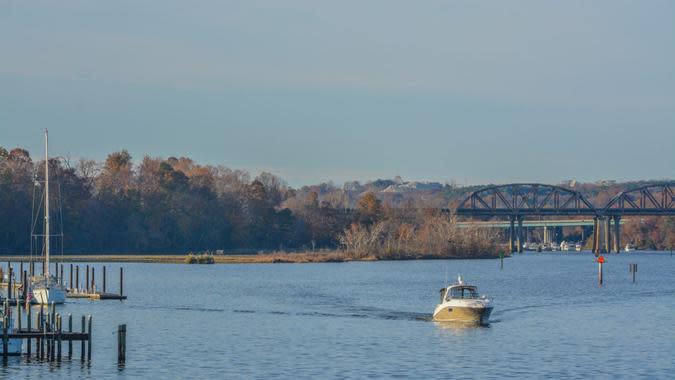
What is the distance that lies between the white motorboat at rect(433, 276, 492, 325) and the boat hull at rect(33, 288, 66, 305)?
25679 millimetres

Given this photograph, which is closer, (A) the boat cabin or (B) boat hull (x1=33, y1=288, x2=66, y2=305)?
(A) the boat cabin

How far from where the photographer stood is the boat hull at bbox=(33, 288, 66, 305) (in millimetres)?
81750

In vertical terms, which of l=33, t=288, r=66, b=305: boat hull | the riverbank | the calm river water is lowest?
the calm river water

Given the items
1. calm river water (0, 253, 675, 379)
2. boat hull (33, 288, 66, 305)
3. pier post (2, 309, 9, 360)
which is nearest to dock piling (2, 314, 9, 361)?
pier post (2, 309, 9, 360)

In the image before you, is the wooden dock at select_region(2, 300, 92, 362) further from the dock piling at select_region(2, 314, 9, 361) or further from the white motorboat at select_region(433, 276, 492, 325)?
the white motorboat at select_region(433, 276, 492, 325)

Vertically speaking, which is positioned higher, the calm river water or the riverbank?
the riverbank

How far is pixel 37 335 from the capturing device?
54.8 m

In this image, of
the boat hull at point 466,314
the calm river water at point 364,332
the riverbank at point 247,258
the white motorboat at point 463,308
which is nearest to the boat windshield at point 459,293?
the white motorboat at point 463,308

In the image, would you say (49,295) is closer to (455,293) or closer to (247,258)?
(455,293)

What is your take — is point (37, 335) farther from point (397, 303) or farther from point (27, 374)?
point (397, 303)

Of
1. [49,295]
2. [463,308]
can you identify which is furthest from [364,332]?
[49,295]

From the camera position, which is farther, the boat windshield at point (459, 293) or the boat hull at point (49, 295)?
the boat hull at point (49, 295)

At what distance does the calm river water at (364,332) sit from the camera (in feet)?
177

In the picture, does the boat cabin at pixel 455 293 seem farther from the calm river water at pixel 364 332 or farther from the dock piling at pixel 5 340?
the dock piling at pixel 5 340
